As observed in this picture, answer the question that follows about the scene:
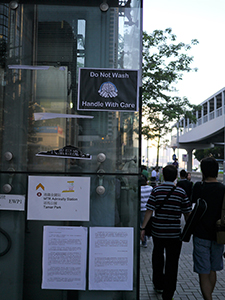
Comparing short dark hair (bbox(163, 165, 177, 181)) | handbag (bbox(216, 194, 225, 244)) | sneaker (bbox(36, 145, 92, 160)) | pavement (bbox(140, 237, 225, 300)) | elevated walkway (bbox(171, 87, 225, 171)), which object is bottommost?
pavement (bbox(140, 237, 225, 300))

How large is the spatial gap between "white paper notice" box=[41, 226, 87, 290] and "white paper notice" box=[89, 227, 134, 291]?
0.29 ft

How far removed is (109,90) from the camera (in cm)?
341

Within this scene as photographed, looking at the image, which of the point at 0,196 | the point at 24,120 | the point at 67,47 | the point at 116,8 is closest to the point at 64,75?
the point at 67,47

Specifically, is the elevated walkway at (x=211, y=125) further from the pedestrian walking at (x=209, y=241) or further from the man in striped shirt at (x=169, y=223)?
the pedestrian walking at (x=209, y=241)

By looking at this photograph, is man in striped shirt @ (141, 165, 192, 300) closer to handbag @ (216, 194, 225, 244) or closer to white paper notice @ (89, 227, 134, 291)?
handbag @ (216, 194, 225, 244)

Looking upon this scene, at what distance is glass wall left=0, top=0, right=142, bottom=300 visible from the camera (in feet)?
11.2

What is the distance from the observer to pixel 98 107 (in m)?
3.42

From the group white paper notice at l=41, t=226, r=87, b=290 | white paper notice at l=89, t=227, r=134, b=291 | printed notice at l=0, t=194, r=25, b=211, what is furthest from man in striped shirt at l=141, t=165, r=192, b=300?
printed notice at l=0, t=194, r=25, b=211

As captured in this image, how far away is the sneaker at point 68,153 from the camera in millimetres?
3420

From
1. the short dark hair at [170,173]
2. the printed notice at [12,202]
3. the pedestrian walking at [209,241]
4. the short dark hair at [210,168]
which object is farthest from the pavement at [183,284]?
the printed notice at [12,202]

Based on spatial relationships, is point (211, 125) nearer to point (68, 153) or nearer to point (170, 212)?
point (170, 212)

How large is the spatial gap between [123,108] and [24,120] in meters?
1.02

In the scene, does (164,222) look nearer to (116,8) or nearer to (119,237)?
(119,237)

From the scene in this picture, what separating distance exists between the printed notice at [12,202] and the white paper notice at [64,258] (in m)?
0.34
